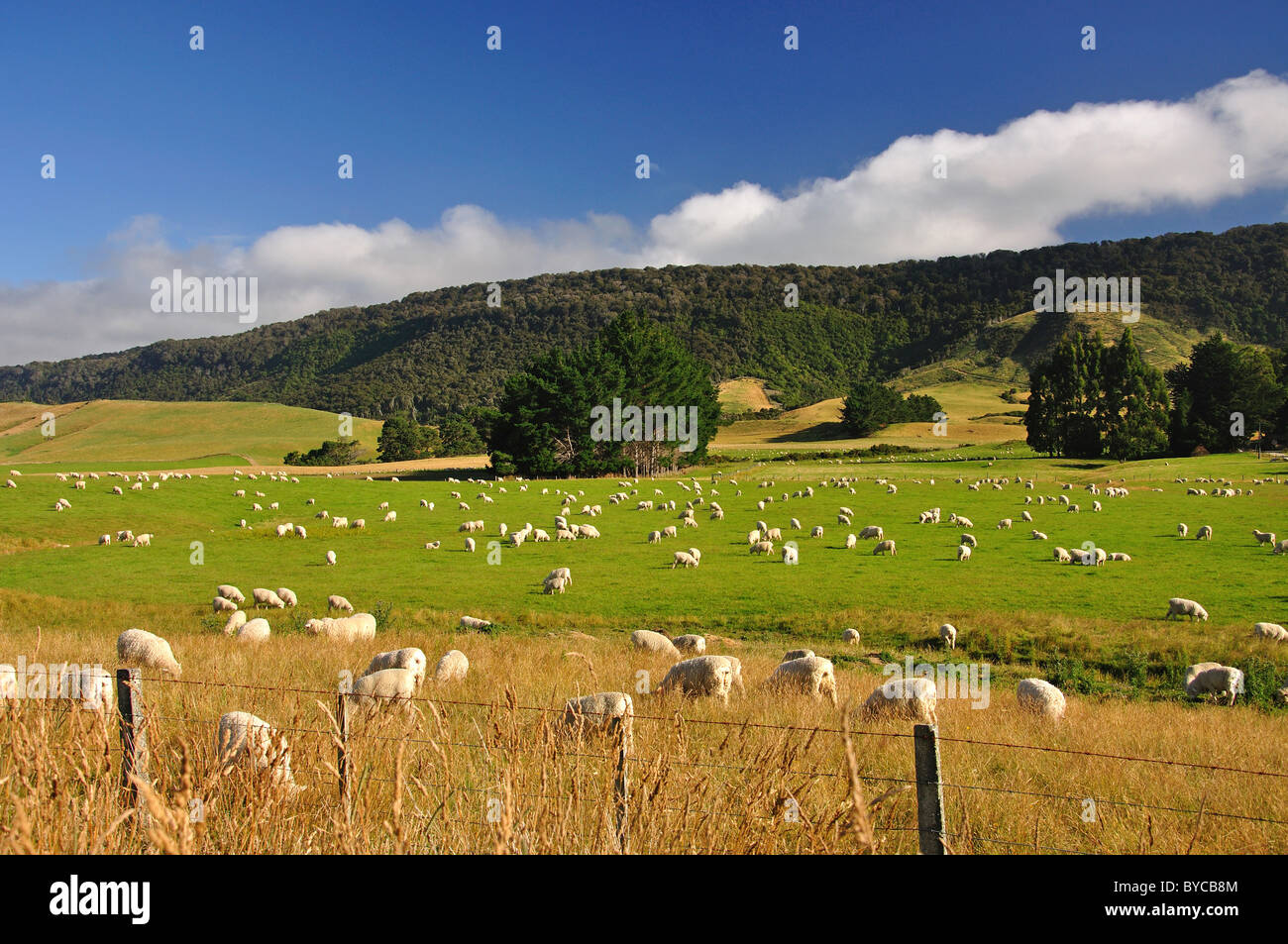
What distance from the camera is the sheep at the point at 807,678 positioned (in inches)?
397

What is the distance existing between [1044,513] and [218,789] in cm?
3821

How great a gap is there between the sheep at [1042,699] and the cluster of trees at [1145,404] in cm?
7581

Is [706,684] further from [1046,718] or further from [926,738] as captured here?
[926,738]

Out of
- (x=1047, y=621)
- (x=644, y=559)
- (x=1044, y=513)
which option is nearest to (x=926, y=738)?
(x=1047, y=621)

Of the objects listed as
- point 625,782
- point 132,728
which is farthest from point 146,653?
point 625,782

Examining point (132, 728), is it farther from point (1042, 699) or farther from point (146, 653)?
point (1042, 699)

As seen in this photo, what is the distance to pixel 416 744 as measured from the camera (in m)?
6.98

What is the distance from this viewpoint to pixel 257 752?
5.00 meters

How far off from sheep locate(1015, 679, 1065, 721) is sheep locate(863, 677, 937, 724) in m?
1.72

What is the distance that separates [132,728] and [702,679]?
6.70m

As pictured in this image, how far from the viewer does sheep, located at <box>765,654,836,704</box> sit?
1009cm

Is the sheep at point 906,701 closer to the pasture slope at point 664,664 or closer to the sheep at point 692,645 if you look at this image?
the pasture slope at point 664,664

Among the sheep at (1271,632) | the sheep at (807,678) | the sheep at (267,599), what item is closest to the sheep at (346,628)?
the sheep at (267,599)
